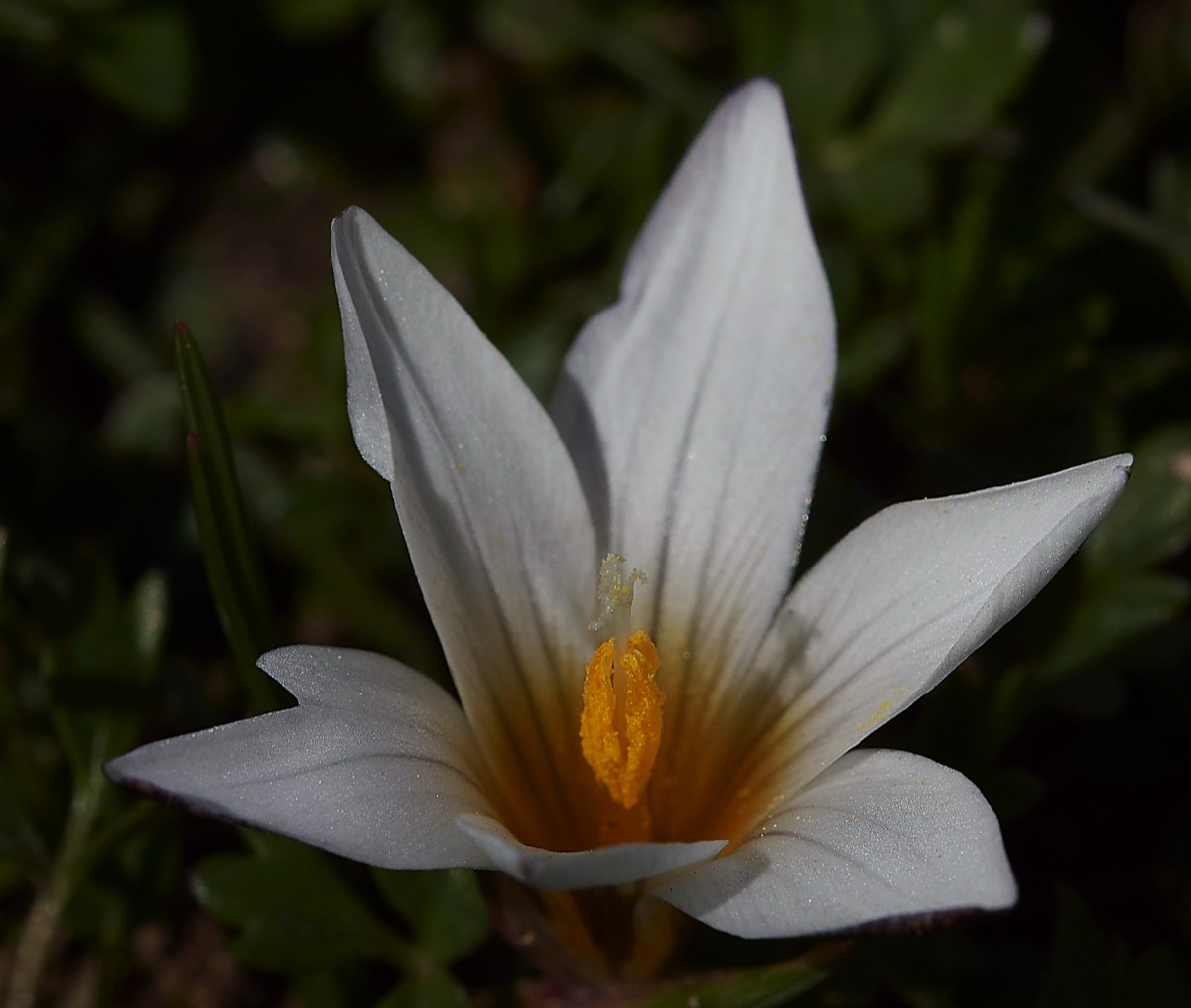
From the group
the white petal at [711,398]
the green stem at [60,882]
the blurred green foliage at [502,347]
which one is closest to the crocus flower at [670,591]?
the white petal at [711,398]

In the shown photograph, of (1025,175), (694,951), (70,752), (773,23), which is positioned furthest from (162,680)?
(1025,175)

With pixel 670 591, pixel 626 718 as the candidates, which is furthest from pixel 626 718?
pixel 670 591

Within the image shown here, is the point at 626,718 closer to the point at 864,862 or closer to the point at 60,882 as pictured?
the point at 864,862

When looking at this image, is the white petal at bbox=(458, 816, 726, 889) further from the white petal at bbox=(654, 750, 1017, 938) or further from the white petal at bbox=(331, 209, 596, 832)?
the white petal at bbox=(331, 209, 596, 832)

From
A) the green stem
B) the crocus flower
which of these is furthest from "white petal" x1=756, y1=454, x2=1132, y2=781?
the green stem

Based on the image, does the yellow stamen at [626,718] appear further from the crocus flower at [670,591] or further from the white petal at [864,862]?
the white petal at [864,862]

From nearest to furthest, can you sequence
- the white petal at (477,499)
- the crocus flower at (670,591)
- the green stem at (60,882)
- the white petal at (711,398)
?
1. the crocus flower at (670,591)
2. the white petal at (477,499)
3. the white petal at (711,398)
4. the green stem at (60,882)

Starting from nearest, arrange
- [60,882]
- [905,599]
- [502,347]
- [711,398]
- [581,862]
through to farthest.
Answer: [581,862], [905,599], [711,398], [60,882], [502,347]
